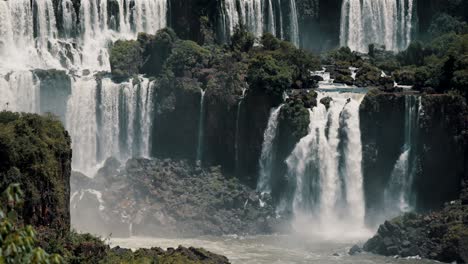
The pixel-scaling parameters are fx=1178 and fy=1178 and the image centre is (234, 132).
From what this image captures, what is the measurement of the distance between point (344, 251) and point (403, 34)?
35185 mm

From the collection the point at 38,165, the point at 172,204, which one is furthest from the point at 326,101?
the point at 38,165

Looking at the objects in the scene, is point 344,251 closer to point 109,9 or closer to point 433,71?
point 433,71

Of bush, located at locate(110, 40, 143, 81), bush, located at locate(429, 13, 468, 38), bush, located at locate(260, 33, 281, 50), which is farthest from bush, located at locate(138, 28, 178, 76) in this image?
bush, located at locate(429, 13, 468, 38)

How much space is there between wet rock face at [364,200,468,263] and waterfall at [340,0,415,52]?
3169cm

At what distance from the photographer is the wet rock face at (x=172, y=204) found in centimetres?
7350

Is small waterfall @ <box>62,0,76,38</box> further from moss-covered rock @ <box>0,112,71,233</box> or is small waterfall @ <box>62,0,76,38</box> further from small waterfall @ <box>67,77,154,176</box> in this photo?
moss-covered rock @ <box>0,112,71,233</box>

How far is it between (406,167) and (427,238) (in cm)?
1008

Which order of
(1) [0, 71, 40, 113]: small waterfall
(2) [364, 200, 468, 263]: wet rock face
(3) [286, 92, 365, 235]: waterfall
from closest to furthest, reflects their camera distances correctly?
(2) [364, 200, 468, 263]: wet rock face < (3) [286, 92, 365, 235]: waterfall < (1) [0, 71, 40, 113]: small waterfall

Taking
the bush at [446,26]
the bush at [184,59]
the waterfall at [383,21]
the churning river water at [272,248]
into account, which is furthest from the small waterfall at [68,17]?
the bush at [446,26]

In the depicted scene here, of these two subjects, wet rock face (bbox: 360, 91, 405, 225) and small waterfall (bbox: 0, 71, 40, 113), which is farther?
small waterfall (bbox: 0, 71, 40, 113)

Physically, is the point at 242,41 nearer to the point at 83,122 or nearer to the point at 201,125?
the point at 201,125

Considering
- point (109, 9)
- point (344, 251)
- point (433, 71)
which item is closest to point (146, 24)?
point (109, 9)

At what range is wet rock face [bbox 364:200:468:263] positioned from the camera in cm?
6384

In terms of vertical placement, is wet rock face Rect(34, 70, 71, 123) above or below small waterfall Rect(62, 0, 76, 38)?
below
